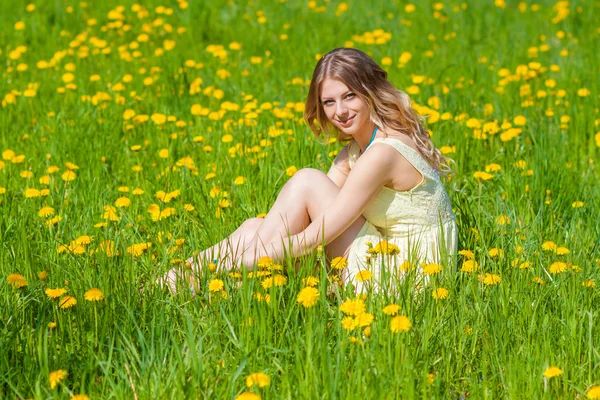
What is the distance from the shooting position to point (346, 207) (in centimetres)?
279

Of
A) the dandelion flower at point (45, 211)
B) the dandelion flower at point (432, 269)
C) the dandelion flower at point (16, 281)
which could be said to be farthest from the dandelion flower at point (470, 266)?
the dandelion flower at point (45, 211)

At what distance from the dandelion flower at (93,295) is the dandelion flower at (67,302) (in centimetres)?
4

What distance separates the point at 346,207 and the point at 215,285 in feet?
2.06

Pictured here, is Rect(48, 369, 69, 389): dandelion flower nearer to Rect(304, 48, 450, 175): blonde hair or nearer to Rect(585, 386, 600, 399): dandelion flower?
Rect(585, 386, 600, 399): dandelion flower

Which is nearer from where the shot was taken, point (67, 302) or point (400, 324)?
point (400, 324)

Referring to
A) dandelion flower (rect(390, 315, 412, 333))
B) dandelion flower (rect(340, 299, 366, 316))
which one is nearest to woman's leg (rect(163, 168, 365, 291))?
dandelion flower (rect(340, 299, 366, 316))

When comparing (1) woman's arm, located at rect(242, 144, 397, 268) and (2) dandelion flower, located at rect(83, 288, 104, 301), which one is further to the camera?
(1) woman's arm, located at rect(242, 144, 397, 268)

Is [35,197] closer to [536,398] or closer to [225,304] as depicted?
[225,304]

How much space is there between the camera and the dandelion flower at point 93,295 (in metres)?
2.25

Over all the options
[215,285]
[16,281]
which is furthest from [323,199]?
[16,281]

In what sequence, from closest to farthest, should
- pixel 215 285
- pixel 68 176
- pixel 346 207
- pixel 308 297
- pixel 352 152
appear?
pixel 308 297
pixel 215 285
pixel 346 207
pixel 352 152
pixel 68 176

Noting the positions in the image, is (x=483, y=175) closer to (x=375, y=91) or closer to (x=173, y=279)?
(x=375, y=91)

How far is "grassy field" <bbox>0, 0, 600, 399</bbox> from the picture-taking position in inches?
81.0

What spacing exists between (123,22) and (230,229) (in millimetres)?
4022
